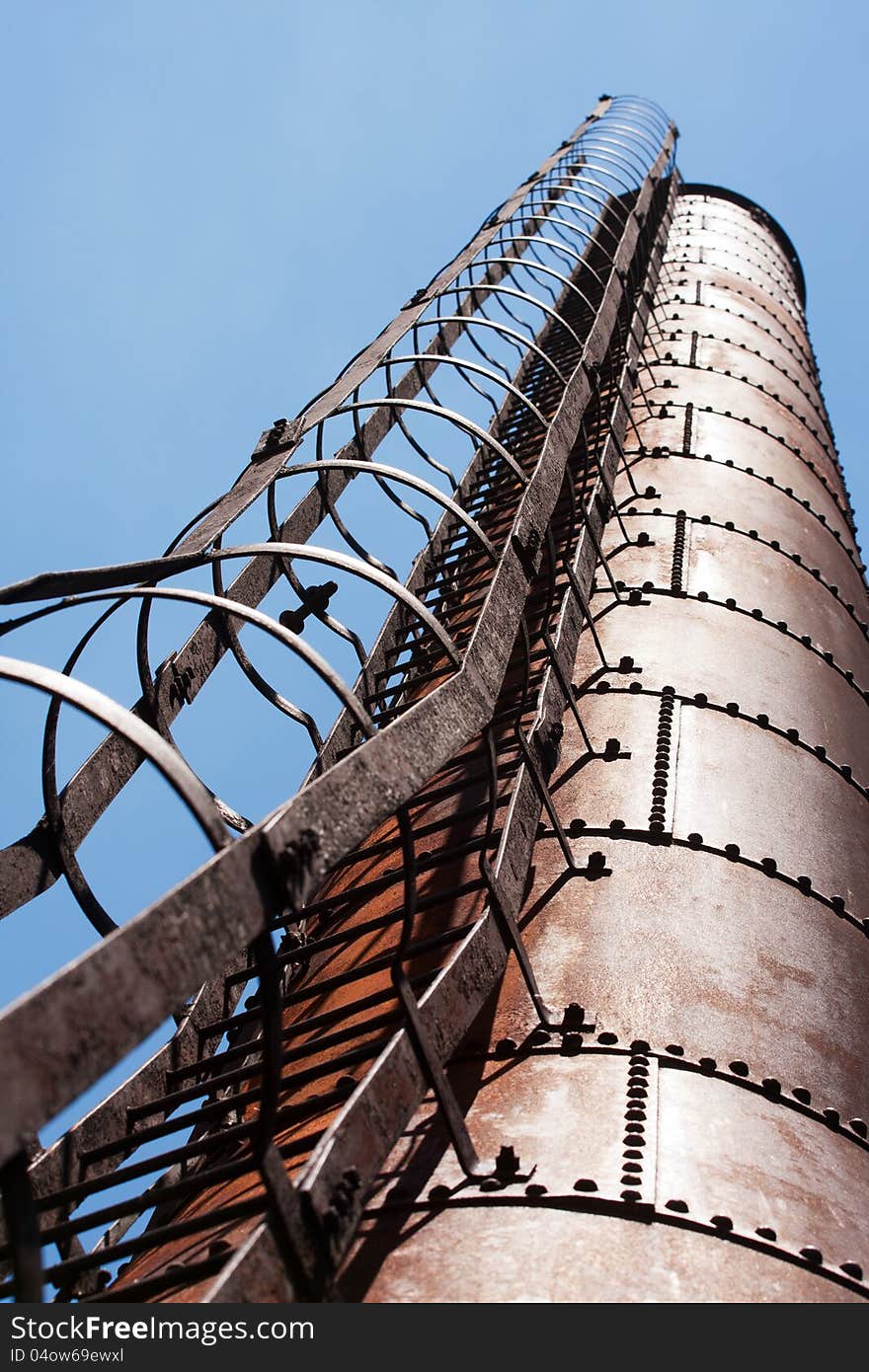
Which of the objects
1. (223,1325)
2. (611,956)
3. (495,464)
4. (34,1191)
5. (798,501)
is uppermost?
(495,464)

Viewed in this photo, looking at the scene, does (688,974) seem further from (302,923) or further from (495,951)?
(302,923)

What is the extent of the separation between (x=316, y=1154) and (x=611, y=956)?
6.57 ft

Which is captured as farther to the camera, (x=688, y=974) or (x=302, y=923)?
(x=302, y=923)

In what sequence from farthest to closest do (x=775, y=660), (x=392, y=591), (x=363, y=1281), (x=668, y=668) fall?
(x=775, y=660) < (x=668, y=668) < (x=392, y=591) < (x=363, y=1281)

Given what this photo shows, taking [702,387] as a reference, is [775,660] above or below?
below

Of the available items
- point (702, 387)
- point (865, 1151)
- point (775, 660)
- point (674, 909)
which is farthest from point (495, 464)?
point (865, 1151)

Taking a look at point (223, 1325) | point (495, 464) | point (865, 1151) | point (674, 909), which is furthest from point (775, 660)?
point (223, 1325)

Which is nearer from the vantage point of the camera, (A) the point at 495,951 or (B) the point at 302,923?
(A) the point at 495,951

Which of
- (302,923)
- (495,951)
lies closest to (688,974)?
(495,951)

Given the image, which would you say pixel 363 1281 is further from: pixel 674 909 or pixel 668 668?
pixel 668 668

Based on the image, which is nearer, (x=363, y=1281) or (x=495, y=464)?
(x=363, y=1281)

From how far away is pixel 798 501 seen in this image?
10906mm

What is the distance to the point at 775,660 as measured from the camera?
7918 millimetres

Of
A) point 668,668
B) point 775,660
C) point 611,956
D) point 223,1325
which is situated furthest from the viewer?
point 775,660
